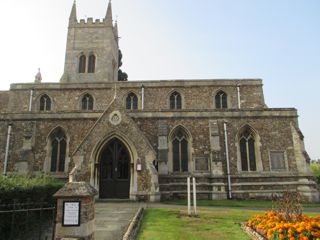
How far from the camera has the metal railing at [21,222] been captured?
7.21 meters

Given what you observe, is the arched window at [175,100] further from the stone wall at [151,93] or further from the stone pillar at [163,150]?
the stone pillar at [163,150]

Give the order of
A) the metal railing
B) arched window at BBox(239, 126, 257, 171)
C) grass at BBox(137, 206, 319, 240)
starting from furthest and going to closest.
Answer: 1. arched window at BBox(239, 126, 257, 171)
2. grass at BBox(137, 206, 319, 240)
3. the metal railing

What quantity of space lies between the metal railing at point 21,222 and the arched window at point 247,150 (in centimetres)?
1450

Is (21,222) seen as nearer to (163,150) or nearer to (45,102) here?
(163,150)

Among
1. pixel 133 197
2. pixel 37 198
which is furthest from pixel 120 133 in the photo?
pixel 37 198

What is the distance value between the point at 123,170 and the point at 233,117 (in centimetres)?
912

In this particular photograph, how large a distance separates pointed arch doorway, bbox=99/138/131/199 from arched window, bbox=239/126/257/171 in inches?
334

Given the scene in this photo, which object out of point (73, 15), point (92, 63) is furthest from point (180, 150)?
point (73, 15)

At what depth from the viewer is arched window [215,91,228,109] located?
1030 inches

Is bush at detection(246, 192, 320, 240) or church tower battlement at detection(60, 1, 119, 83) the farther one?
church tower battlement at detection(60, 1, 119, 83)

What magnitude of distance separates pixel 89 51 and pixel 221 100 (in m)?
18.8

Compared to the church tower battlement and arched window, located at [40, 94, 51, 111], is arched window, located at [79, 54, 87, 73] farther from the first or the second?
arched window, located at [40, 94, 51, 111]

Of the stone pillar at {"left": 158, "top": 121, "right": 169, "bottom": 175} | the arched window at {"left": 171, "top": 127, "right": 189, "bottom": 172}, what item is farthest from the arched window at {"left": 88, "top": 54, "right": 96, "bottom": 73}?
the arched window at {"left": 171, "top": 127, "right": 189, "bottom": 172}

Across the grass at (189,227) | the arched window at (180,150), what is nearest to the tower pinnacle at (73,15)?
the arched window at (180,150)
